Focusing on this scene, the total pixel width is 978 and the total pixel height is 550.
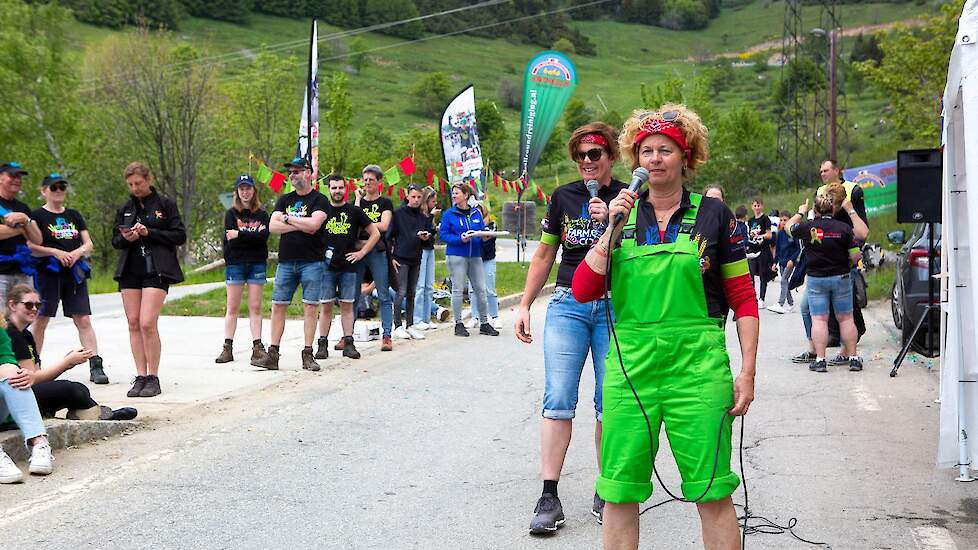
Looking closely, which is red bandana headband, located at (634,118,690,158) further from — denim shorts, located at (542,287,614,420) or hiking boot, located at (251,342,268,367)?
hiking boot, located at (251,342,268,367)

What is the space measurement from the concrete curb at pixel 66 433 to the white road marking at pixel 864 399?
564 centimetres

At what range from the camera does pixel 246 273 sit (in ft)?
36.6

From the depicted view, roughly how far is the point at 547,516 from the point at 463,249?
8942 millimetres

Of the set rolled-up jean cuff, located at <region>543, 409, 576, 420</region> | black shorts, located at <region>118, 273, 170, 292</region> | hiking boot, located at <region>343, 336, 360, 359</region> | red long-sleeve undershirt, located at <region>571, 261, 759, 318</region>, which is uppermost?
red long-sleeve undershirt, located at <region>571, 261, 759, 318</region>

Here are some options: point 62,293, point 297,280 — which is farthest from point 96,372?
point 297,280

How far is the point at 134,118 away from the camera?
42969 mm

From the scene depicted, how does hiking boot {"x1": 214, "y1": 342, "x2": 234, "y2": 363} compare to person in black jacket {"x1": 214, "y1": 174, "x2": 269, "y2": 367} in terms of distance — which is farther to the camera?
hiking boot {"x1": 214, "y1": 342, "x2": 234, "y2": 363}

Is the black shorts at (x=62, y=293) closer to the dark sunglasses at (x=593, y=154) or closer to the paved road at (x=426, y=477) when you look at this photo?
the paved road at (x=426, y=477)

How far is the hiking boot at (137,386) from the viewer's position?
361 inches

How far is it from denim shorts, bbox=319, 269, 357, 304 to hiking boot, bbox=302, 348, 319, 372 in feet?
1.81

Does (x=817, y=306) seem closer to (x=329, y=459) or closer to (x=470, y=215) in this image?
(x=470, y=215)

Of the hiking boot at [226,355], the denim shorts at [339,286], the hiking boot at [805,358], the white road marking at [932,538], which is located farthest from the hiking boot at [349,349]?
the white road marking at [932,538]

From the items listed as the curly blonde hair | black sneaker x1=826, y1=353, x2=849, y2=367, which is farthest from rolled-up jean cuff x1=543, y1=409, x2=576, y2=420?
black sneaker x1=826, y1=353, x2=849, y2=367

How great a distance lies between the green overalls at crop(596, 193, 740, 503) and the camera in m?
3.79
